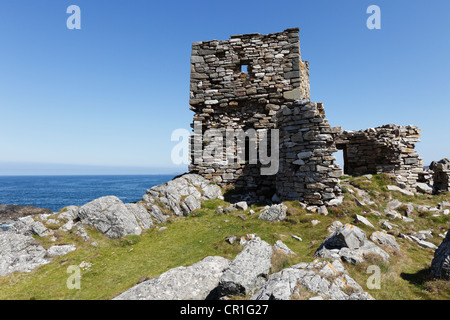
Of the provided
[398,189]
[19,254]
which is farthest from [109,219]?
[398,189]

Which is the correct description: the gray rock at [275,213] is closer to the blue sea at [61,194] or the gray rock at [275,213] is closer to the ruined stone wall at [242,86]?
the ruined stone wall at [242,86]

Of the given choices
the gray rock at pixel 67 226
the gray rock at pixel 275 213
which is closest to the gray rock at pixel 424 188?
the gray rock at pixel 275 213

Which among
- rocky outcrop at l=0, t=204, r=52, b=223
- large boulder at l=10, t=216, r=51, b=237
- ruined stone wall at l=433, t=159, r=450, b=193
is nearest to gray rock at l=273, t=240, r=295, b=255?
large boulder at l=10, t=216, r=51, b=237

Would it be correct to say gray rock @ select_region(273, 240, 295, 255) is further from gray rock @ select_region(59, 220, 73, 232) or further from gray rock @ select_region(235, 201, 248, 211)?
gray rock @ select_region(59, 220, 73, 232)

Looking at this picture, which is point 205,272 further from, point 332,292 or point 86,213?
point 86,213

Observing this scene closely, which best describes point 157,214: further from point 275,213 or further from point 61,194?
point 61,194

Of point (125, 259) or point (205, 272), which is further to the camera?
point (125, 259)

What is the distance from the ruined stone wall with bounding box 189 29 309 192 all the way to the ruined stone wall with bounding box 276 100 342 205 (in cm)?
286

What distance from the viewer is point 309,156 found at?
32.8 feet

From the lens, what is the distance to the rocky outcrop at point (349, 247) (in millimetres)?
5551
